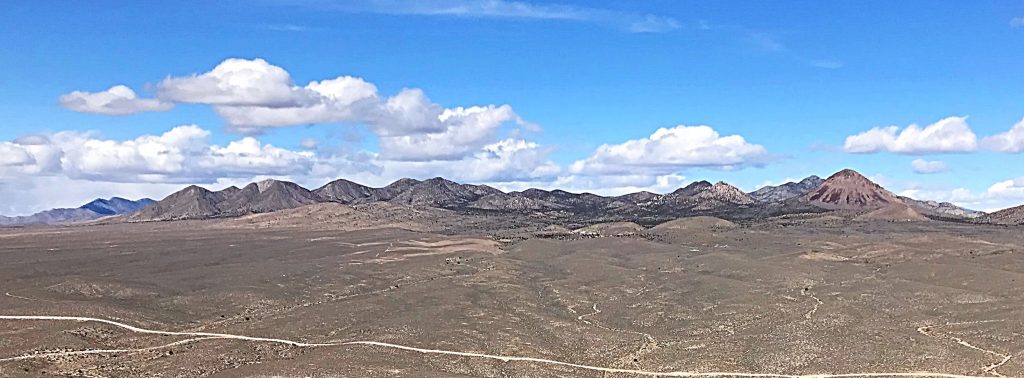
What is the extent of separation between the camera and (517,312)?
8462cm

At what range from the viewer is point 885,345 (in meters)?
68.6

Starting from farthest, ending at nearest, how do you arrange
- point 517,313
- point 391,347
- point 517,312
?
point 517,312, point 517,313, point 391,347

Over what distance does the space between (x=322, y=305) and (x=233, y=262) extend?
4485cm

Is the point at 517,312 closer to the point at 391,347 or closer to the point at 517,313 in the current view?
the point at 517,313

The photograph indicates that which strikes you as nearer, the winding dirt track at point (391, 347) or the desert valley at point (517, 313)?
the winding dirt track at point (391, 347)

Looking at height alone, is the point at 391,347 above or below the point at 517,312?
below

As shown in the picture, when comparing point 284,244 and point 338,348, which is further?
point 284,244

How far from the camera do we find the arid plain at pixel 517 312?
62469 millimetres

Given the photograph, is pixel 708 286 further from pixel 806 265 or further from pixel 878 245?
pixel 878 245

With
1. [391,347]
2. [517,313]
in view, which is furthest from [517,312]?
[391,347]

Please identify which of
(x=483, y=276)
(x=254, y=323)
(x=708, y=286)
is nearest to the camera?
(x=254, y=323)

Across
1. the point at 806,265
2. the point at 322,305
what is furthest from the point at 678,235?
the point at 322,305

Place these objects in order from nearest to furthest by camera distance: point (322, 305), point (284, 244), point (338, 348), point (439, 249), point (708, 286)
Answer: point (338, 348), point (322, 305), point (708, 286), point (439, 249), point (284, 244)

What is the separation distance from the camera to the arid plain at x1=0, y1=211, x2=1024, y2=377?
205 ft
